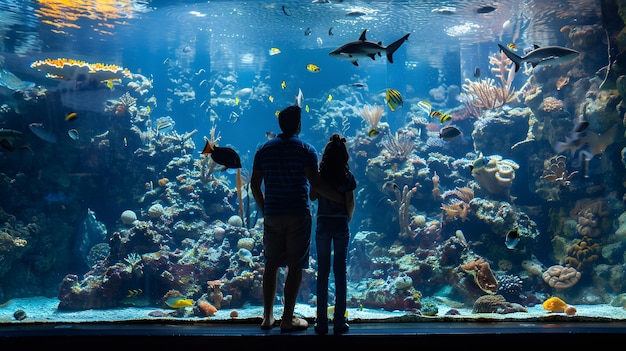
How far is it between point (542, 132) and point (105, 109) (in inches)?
517

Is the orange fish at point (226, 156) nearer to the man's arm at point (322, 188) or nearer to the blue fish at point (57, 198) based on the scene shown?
the man's arm at point (322, 188)

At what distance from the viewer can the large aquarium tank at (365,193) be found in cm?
778

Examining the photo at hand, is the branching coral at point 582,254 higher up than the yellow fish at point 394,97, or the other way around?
the yellow fish at point 394,97

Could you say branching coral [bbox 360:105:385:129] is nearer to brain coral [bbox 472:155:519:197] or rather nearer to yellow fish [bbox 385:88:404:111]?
brain coral [bbox 472:155:519:197]

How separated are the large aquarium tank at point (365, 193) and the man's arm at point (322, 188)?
3.87 ft

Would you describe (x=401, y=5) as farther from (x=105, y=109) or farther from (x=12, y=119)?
(x=12, y=119)

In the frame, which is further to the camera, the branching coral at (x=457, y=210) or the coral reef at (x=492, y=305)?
the branching coral at (x=457, y=210)

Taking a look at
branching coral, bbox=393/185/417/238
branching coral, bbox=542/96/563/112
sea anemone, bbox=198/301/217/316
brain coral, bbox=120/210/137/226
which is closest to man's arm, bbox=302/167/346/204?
sea anemone, bbox=198/301/217/316

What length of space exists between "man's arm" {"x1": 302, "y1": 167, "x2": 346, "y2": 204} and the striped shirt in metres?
0.07

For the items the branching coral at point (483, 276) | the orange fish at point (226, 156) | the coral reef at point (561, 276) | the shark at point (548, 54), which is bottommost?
the coral reef at point (561, 276)

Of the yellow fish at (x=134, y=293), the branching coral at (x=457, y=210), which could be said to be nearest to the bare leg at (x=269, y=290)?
the yellow fish at (x=134, y=293)

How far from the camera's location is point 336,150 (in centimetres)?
334

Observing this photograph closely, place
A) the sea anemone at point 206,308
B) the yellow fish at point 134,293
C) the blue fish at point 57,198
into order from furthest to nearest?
1. the blue fish at point 57,198
2. the yellow fish at point 134,293
3. the sea anemone at point 206,308

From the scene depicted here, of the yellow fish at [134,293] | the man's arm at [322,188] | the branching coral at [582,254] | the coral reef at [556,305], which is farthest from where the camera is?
the branching coral at [582,254]
